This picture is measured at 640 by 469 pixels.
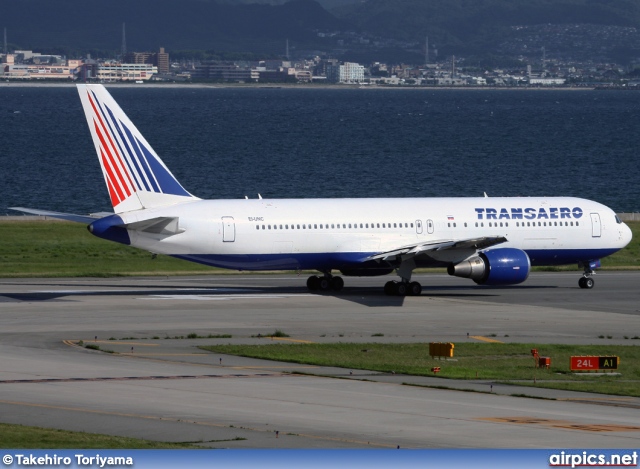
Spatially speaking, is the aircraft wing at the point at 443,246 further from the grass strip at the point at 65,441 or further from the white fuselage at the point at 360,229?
the grass strip at the point at 65,441

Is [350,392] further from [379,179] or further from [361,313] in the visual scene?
[379,179]

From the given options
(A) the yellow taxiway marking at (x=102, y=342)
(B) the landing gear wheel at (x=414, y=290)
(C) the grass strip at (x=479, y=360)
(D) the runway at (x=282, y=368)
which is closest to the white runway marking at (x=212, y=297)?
(D) the runway at (x=282, y=368)

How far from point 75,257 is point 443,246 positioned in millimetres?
26661

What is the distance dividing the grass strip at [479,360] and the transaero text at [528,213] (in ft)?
53.8

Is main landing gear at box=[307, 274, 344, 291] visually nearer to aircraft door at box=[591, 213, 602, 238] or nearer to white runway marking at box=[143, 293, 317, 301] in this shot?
white runway marking at box=[143, 293, 317, 301]

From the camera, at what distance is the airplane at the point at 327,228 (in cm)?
5341

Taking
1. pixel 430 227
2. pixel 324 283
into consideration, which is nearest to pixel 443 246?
pixel 430 227

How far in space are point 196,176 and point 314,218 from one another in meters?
93.5

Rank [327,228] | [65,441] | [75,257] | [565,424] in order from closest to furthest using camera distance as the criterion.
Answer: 1. [65,441]
2. [565,424]
3. [327,228]
4. [75,257]

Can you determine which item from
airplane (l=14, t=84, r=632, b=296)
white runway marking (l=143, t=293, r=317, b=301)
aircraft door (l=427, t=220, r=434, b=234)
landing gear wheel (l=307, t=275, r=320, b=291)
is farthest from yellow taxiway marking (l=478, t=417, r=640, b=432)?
landing gear wheel (l=307, t=275, r=320, b=291)

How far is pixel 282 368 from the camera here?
36406mm

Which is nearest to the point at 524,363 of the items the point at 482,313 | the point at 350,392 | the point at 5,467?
the point at 350,392

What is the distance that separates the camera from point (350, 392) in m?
32.0

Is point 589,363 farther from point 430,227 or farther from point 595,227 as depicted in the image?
point 595,227
